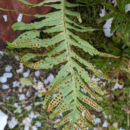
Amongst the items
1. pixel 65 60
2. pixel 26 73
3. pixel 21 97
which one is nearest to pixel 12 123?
pixel 21 97

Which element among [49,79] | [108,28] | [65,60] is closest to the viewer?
[65,60]

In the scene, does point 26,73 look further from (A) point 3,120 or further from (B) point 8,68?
(A) point 3,120

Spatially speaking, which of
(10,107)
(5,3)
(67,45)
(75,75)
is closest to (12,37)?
(5,3)

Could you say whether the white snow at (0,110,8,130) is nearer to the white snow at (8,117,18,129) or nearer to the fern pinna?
the white snow at (8,117,18,129)

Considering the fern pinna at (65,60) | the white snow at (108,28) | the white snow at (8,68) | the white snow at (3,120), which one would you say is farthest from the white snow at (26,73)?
the white snow at (108,28)

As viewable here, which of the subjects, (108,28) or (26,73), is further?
(26,73)

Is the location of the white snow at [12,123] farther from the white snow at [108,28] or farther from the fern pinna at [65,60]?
the white snow at [108,28]

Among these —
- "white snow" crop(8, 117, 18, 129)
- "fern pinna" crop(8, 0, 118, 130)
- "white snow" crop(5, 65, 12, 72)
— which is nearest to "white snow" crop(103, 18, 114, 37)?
"fern pinna" crop(8, 0, 118, 130)

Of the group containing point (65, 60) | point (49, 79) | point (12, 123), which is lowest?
point (12, 123)

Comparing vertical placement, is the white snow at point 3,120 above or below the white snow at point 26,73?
below

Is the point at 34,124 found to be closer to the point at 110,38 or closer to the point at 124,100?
the point at 124,100

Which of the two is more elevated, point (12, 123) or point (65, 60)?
point (65, 60)
